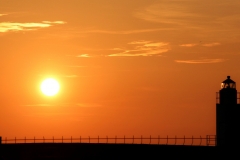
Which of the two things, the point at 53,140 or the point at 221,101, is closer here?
the point at 221,101

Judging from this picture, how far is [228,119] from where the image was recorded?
107 m

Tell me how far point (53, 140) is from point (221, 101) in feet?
70.8

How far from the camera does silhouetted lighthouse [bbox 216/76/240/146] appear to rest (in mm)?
107438

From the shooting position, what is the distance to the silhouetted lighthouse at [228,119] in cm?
10744
